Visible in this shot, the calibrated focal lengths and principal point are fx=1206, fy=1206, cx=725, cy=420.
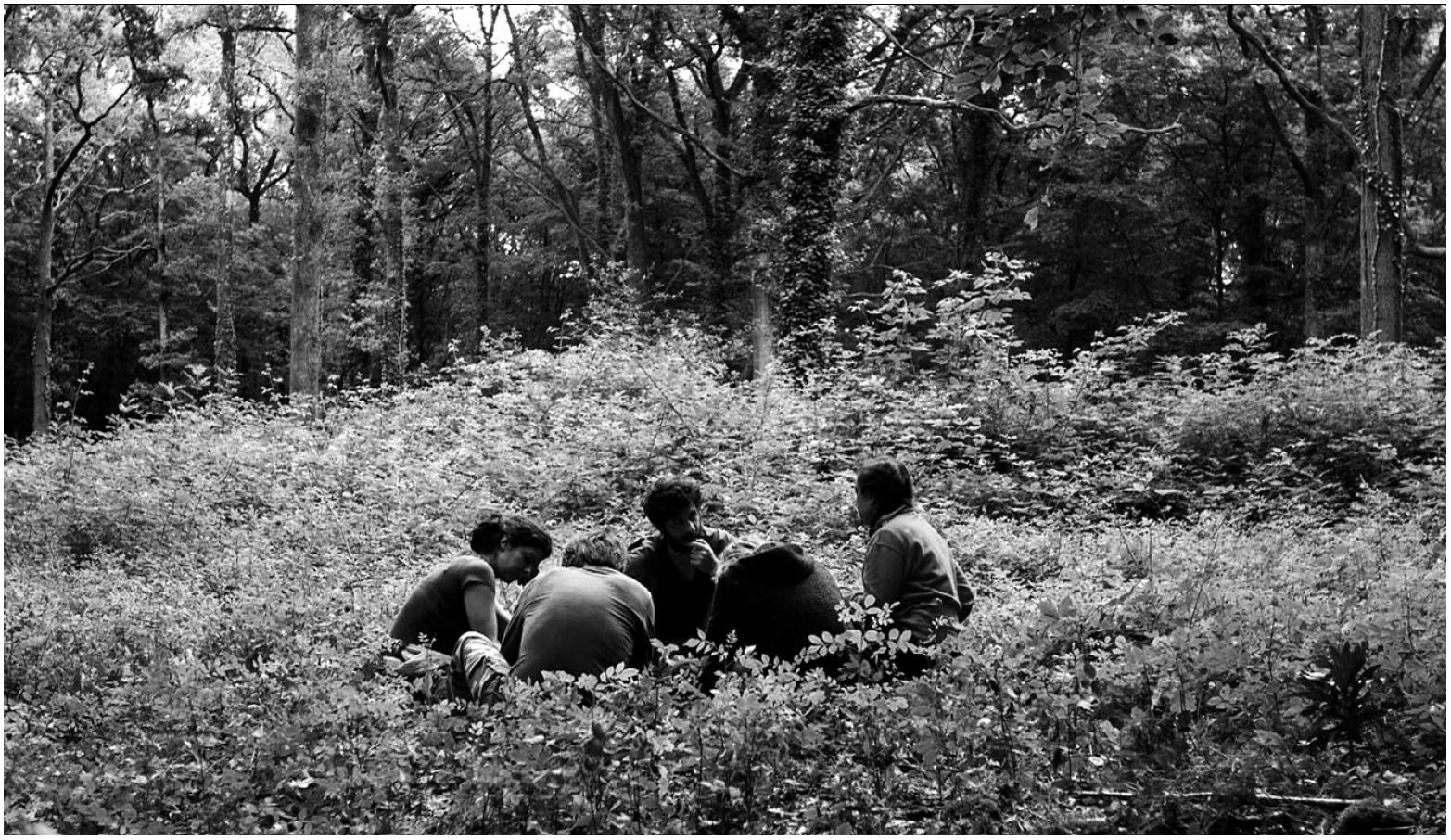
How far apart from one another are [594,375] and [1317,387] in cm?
880

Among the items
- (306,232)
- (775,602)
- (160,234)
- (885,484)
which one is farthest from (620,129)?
(775,602)

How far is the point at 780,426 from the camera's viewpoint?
42.5ft

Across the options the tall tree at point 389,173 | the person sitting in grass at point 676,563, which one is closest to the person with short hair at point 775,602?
the person sitting in grass at point 676,563

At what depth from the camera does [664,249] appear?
1331 inches

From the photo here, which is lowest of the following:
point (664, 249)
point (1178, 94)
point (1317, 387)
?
point (1317, 387)

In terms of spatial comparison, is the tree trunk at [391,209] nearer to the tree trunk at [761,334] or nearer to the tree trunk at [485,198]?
the tree trunk at [485,198]

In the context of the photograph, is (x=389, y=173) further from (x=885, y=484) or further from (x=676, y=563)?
(x=885, y=484)

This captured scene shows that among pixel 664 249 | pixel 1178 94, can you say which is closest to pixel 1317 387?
pixel 1178 94

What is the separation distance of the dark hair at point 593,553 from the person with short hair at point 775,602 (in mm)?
506

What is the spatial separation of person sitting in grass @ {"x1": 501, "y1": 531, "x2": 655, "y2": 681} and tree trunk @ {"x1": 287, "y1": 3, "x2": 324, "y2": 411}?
1531 centimetres

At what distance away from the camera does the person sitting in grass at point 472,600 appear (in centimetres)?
566

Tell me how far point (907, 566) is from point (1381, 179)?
1745 centimetres

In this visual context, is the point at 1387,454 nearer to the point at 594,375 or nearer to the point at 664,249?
the point at 594,375

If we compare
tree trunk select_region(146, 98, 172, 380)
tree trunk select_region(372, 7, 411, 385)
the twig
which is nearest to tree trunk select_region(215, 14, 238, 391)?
tree trunk select_region(146, 98, 172, 380)
